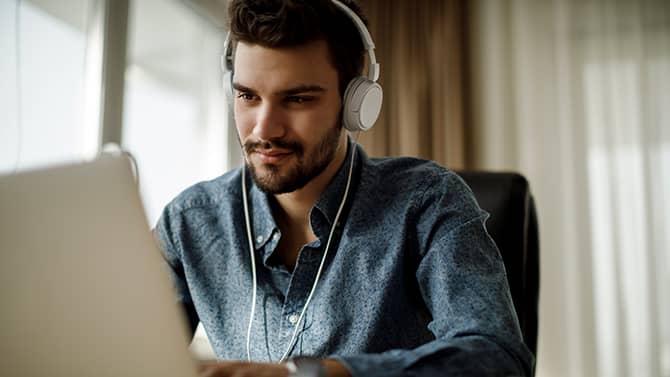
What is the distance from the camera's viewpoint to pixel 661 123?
2.82 meters

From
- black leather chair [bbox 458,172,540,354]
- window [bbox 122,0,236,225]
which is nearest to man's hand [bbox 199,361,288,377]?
black leather chair [bbox 458,172,540,354]

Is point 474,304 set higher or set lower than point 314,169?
lower

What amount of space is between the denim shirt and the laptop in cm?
45

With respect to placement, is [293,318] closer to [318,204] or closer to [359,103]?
[318,204]

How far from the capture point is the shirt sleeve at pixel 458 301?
62 cm

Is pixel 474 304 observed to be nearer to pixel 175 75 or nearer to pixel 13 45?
pixel 13 45

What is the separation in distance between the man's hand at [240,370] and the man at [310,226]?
346mm

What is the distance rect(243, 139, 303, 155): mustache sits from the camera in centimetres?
102

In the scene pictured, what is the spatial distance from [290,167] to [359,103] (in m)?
0.17

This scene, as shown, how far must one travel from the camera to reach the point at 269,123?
1.00 metres

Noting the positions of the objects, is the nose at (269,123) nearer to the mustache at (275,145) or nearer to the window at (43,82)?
the mustache at (275,145)

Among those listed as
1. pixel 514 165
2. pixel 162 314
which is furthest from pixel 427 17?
pixel 162 314

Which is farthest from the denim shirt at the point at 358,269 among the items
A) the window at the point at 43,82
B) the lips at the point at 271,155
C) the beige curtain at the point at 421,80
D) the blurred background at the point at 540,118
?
the beige curtain at the point at 421,80

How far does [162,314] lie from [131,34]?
1980mm
